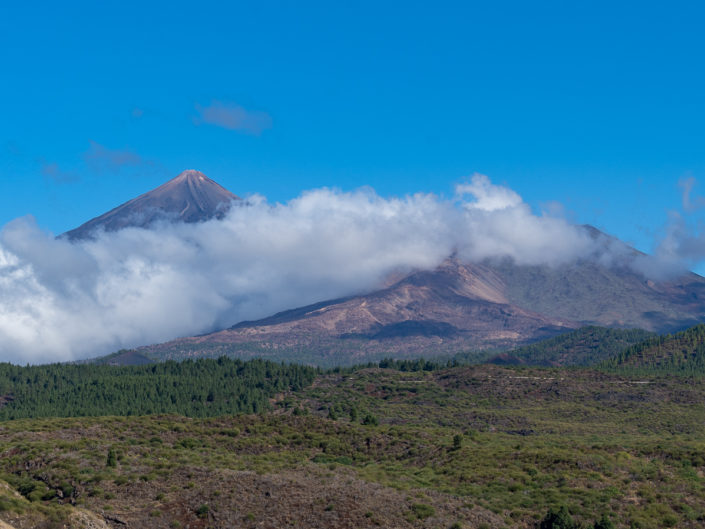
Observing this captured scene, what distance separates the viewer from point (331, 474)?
62.1m

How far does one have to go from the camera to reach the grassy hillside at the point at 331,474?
50.2m

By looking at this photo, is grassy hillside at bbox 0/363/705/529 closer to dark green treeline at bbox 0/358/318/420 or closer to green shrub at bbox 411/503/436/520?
green shrub at bbox 411/503/436/520

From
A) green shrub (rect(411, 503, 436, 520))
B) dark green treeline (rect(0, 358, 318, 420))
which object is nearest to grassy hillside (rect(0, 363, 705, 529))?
green shrub (rect(411, 503, 436, 520))

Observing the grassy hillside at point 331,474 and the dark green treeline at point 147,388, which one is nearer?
the grassy hillside at point 331,474

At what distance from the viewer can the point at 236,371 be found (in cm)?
17775

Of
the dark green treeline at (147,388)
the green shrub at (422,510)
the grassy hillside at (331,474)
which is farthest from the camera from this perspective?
the dark green treeline at (147,388)

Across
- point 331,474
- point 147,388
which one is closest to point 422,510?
point 331,474

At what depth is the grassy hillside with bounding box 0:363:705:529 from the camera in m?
50.2

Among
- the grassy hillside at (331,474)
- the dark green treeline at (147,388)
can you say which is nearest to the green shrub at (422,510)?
the grassy hillside at (331,474)

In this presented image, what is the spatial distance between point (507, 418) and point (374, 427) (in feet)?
123

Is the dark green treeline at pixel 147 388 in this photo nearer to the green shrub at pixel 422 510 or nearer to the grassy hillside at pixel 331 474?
the grassy hillside at pixel 331 474

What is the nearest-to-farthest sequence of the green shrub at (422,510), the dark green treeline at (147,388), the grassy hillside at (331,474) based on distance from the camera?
the green shrub at (422,510) < the grassy hillside at (331,474) < the dark green treeline at (147,388)

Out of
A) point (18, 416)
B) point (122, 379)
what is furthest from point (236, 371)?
point (18, 416)

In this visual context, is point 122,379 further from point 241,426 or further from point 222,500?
point 222,500
